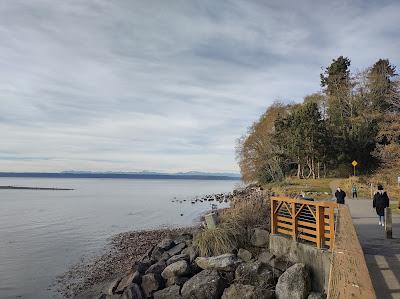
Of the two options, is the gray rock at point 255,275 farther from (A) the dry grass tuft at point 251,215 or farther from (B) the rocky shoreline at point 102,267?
(B) the rocky shoreline at point 102,267

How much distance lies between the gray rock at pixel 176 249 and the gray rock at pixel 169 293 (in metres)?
3.84

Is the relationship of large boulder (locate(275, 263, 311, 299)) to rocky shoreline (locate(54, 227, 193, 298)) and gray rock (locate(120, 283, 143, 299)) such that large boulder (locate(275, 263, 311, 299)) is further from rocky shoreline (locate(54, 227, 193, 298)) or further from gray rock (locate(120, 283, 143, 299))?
rocky shoreline (locate(54, 227, 193, 298))

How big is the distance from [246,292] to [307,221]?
143 inches

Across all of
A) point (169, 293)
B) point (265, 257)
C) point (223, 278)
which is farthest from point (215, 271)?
point (265, 257)

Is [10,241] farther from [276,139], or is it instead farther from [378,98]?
[378,98]

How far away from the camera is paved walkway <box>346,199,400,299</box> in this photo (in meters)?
7.38

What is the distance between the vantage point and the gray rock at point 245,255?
12.9 metres

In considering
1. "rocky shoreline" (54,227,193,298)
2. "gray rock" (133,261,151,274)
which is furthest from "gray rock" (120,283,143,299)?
"rocky shoreline" (54,227,193,298)

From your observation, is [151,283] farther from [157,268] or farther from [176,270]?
[157,268]

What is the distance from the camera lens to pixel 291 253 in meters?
12.1

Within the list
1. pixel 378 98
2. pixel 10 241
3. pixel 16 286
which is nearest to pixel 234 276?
pixel 16 286

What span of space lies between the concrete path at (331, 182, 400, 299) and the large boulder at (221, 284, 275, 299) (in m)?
2.88

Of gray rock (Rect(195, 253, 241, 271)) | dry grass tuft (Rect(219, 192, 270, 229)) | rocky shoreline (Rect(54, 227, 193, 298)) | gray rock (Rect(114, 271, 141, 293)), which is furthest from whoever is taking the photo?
rocky shoreline (Rect(54, 227, 193, 298))

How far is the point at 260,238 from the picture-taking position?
1392cm
